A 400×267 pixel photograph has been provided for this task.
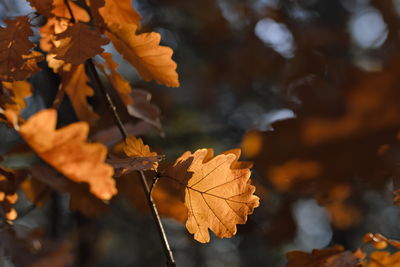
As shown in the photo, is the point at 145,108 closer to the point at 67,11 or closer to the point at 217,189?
the point at 67,11

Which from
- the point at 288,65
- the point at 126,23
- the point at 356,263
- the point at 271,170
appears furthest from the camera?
the point at 288,65

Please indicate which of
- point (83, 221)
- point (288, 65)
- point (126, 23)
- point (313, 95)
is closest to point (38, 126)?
point (126, 23)

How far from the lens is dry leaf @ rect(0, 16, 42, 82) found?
86 cm

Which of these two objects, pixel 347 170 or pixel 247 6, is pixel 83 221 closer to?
pixel 347 170

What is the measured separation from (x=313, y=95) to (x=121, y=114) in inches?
51.0

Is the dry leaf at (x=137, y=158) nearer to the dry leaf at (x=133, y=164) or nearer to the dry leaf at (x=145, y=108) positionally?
the dry leaf at (x=133, y=164)

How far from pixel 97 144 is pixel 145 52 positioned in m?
Result: 0.41

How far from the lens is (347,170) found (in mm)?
1081

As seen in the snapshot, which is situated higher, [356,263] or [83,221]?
[356,263]

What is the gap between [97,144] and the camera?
602mm

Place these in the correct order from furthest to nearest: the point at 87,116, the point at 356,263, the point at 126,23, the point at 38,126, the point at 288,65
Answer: the point at 288,65, the point at 87,116, the point at 126,23, the point at 356,263, the point at 38,126

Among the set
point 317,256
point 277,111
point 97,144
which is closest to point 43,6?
point 97,144

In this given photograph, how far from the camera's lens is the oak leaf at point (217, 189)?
0.84 meters

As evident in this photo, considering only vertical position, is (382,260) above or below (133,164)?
below
